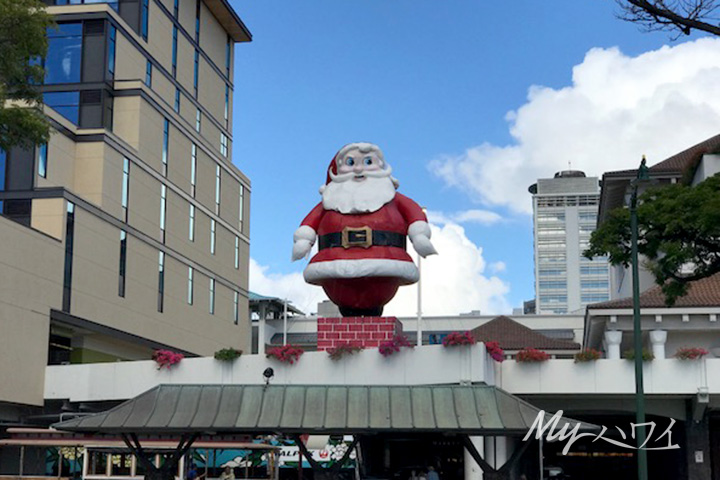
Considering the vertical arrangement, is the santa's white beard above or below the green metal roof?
above

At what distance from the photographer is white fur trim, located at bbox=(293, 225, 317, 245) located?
27.7 metres

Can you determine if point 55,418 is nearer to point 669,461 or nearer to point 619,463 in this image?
point 669,461

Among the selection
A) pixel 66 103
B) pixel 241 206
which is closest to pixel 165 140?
pixel 66 103

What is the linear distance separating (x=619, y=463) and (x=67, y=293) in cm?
2505

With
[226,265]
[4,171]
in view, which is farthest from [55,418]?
[226,265]

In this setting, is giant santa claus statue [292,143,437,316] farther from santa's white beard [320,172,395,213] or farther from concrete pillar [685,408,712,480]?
concrete pillar [685,408,712,480]

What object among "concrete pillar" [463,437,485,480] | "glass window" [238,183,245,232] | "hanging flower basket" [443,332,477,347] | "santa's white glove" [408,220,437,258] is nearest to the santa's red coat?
"santa's white glove" [408,220,437,258]

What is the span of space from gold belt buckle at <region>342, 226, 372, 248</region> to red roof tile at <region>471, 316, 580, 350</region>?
26.9 m

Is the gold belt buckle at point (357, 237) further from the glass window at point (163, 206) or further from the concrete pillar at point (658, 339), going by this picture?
the glass window at point (163, 206)

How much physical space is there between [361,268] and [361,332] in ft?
7.57

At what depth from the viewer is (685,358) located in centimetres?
2966

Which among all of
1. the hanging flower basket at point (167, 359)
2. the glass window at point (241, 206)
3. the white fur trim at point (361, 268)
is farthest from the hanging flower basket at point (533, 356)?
the glass window at point (241, 206)

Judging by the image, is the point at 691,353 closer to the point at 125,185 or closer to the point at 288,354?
the point at 288,354

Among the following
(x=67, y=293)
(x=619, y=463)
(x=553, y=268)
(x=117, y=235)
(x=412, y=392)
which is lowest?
(x=619, y=463)
